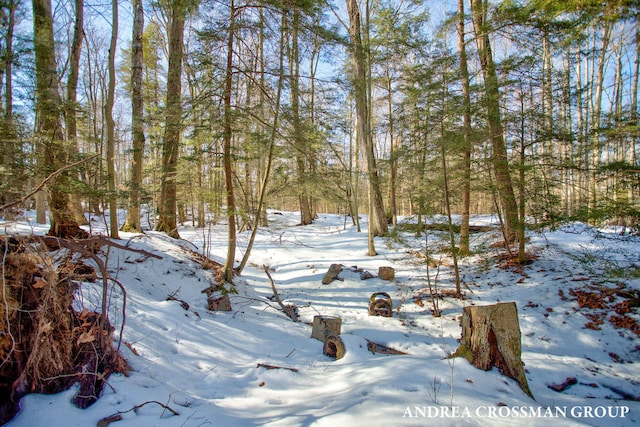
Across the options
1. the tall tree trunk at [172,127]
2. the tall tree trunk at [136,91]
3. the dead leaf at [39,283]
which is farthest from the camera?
the tall tree trunk at [136,91]

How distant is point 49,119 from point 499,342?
7798 millimetres

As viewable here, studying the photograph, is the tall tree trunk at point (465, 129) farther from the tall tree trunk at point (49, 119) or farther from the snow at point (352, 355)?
the tall tree trunk at point (49, 119)

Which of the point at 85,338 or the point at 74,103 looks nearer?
the point at 85,338

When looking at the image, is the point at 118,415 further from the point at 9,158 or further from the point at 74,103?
the point at 74,103

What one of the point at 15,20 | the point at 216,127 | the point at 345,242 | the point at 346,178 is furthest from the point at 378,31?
the point at 15,20

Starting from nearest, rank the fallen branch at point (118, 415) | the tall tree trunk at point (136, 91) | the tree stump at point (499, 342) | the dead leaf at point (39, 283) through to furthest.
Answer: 1. the fallen branch at point (118, 415)
2. the dead leaf at point (39, 283)
3. the tree stump at point (499, 342)
4. the tall tree trunk at point (136, 91)

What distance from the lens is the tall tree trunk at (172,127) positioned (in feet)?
17.5

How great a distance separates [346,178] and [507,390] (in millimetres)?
7477

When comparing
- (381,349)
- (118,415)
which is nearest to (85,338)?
(118,415)

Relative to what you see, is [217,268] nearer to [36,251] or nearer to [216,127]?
[216,127]

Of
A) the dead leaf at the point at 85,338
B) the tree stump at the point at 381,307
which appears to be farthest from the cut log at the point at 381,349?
the dead leaf at the point at 85,338

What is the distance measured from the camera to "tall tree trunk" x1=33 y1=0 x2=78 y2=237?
15.8 ft

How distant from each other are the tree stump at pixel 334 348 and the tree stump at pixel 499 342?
153cm

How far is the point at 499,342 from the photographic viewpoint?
3.02m
